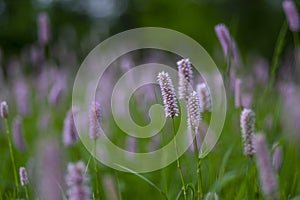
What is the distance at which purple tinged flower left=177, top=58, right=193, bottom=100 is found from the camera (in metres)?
1.09

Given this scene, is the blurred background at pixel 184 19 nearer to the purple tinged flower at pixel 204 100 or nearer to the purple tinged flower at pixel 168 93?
the purple tinged flower at pixel 204 100

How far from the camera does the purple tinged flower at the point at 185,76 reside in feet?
3.59

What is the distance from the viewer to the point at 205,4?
11.5 meters

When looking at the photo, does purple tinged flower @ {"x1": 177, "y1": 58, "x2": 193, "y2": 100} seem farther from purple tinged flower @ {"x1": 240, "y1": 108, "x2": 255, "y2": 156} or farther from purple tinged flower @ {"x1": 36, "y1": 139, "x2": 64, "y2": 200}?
purple tinged flower @ {"x1": 36, "y1": 139, "x2": 64, "y2": 200}

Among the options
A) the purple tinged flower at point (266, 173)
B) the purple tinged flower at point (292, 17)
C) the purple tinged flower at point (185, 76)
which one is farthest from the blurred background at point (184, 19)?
the purple tinged flower at point (266, 173)

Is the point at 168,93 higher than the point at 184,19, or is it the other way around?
the point at 184,19

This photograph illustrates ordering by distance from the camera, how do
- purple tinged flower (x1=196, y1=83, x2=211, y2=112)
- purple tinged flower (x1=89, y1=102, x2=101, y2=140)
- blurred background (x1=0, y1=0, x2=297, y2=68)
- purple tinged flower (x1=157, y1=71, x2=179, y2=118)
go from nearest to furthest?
purple tinged flower (x1=157, y1=71, x2=179, y2=118) → purple tinged flower (x1=89, y1=102, x2=101, y2=140) → purple tinged flower (x1=196, y1=83, x2=211, y2=112) → blurred background (x1=0, y1=0, x2=297, y2=68)

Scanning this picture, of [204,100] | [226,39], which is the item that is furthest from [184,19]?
[204,100]

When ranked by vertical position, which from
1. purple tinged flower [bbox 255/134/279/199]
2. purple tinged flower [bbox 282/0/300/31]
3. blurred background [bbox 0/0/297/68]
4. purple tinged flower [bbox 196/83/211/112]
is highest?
blurred background [bbox 0/0/297/68]

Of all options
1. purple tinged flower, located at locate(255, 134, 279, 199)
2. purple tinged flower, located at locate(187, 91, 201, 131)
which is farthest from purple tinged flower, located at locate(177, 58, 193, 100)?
purple tinged flower, located at locate(255, 134, 279, 199)

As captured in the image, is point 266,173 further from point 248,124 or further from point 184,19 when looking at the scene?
point 184,19

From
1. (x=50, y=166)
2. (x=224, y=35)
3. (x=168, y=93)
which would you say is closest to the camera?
(x=50, y=166)

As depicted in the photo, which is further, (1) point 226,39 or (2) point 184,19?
(2) point 184,19

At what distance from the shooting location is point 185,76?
1101mm
